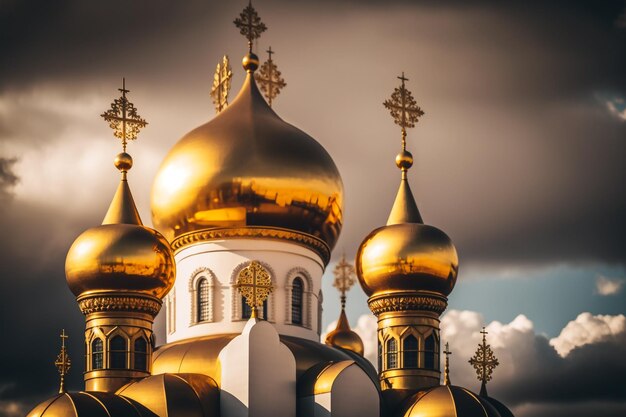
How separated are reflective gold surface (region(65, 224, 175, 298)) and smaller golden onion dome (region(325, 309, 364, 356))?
669cm

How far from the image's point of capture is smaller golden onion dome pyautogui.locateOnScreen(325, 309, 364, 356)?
3759 centimetres

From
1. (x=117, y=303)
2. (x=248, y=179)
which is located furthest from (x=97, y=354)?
(x=248, y=179)

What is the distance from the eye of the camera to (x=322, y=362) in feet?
102

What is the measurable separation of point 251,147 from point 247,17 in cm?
316

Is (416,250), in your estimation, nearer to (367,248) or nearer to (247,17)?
(367,248)

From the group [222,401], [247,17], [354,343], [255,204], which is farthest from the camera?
[354,343]

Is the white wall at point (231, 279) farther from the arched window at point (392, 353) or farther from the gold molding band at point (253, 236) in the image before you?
the arched window at point (392, 353)

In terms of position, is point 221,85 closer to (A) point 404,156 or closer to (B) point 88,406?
(A) point 404,156

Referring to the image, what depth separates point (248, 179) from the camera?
3198cm

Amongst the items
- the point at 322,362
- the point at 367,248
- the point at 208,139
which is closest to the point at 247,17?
the point at 208,139

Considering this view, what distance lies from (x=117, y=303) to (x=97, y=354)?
3.13 feet

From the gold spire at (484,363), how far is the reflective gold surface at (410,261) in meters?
1.36

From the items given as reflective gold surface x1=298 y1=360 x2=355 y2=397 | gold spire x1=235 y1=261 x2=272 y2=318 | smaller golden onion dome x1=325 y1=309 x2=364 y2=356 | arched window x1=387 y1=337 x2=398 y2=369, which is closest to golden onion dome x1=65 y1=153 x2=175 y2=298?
gold spire x1=235 y1=261 x2=272 y2=318

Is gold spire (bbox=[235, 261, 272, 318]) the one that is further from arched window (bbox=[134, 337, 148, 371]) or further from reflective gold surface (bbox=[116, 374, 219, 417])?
arched window (bbox=[134, 337, 148, 371])
